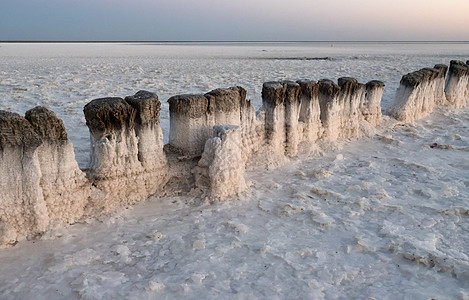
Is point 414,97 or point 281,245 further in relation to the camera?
point 414,97

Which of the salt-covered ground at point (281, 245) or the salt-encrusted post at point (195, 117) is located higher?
the salt-encrusted post at point (195, 117)

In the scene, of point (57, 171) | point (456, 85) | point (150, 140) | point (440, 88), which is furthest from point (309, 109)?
point (456, 85)

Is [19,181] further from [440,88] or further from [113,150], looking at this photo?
[440,88]

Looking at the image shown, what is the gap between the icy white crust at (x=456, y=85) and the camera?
7.38 metres

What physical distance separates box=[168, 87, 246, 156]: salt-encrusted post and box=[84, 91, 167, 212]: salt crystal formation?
9.3 inches

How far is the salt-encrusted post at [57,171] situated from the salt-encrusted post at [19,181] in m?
0.08

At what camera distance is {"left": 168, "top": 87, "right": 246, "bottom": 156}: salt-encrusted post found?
338 centimetres

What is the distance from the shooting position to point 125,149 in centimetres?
304

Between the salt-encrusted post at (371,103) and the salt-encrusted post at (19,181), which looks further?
the salt-encrusted post at (371,103)

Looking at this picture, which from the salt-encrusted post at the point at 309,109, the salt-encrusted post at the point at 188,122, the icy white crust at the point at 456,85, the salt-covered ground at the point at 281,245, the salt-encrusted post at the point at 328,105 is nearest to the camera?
the salt-covered ground at the point at 281,245

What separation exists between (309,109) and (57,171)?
113 inches

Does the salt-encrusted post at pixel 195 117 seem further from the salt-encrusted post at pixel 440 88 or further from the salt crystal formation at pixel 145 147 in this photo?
the salt-encrusted post at pixel 440 88

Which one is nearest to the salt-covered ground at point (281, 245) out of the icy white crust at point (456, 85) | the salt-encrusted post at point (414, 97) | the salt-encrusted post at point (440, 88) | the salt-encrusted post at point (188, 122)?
the salt-encrusted post at point (188, 122)

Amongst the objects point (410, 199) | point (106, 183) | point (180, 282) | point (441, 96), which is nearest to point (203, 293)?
point (180, 282)
